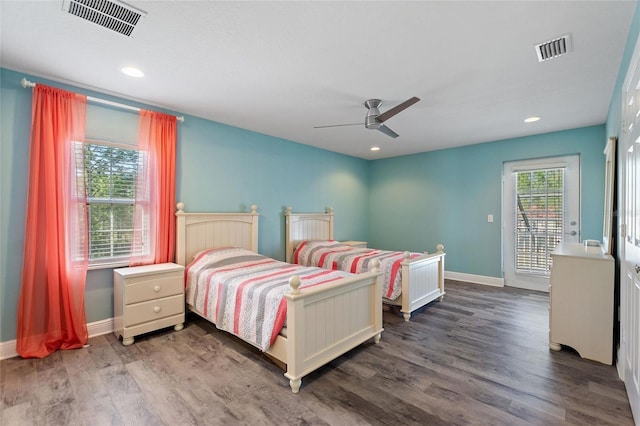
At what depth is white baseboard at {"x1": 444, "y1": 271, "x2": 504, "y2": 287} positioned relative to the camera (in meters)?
4.81

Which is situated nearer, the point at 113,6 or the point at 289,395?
the point at 113,6

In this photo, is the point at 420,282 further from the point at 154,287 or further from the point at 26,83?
the point at 26,83

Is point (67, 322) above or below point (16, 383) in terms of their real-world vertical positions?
above

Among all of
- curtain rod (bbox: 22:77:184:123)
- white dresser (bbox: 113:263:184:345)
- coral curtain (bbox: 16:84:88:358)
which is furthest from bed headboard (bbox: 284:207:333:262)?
coral curtain (bbox: 16:84:88:358)

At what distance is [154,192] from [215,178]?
80cm

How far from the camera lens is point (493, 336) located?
2926 mm

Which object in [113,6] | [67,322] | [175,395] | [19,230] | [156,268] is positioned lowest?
[175,395]

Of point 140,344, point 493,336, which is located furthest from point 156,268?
point 493,336

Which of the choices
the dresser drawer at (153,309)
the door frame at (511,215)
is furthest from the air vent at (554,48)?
the dresser drawer at (153,309)

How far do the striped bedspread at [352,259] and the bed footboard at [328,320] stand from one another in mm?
693

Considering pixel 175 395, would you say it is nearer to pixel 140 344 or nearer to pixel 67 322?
pixel 140 344

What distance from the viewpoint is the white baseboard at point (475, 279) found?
15.8 ft

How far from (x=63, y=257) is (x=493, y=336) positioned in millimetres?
4112

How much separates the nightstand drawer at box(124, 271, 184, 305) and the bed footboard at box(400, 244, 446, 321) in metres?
2.47
